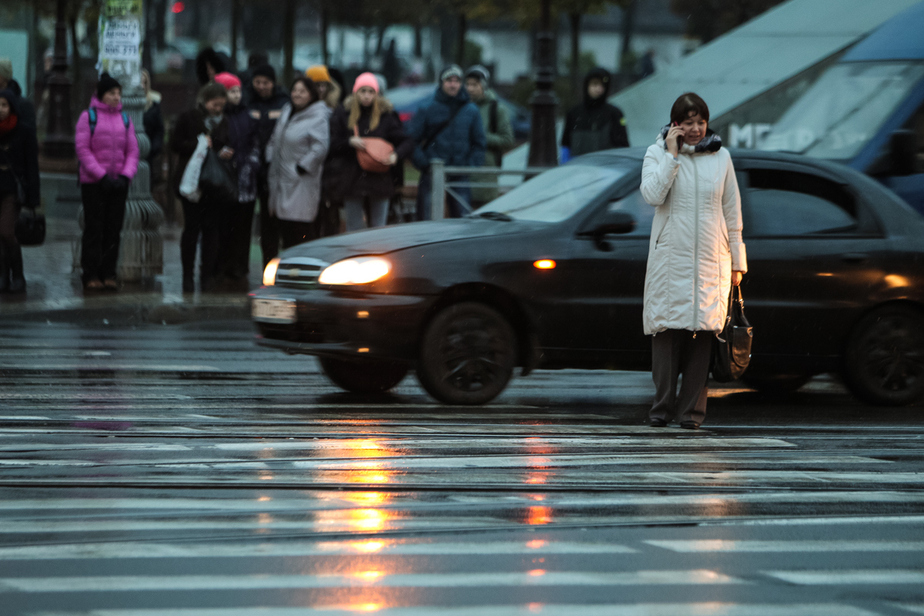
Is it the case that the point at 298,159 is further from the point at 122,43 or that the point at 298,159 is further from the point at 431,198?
the point at 122,43

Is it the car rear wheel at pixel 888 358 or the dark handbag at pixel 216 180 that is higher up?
the dark handbag at pixel 216 180

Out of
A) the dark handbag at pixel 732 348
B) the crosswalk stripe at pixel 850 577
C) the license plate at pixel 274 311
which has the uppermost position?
the license plate at pixel 274 311

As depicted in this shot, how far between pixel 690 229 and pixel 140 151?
8.02 m

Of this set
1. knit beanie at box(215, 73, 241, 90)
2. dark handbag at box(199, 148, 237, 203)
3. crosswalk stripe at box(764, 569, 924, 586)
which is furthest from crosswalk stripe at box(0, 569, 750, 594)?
knit beanie at box(215, 73, 241, 90)

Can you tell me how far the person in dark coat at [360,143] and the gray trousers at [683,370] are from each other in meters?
6.47

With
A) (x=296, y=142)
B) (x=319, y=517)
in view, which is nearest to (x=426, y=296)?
(x=319, y=517)

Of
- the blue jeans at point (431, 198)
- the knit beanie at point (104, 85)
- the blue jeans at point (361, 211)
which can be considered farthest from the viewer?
the blue jeans at point (431, 198)

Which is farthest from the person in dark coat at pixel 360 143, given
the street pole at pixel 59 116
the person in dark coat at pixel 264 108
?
Answer: the street pole at pixel 59 116

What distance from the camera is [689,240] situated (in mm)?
7910

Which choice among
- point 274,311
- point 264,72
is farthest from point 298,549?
point 264,72

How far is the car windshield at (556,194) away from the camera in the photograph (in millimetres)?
9020

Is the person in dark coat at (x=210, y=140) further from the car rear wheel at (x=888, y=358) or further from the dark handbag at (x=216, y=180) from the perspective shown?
the car rear wheel at (x=888, y=358)

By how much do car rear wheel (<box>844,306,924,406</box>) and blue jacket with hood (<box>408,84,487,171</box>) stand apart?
6643 mm

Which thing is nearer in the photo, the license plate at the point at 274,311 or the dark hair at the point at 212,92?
the license plate at the point at 274,311
